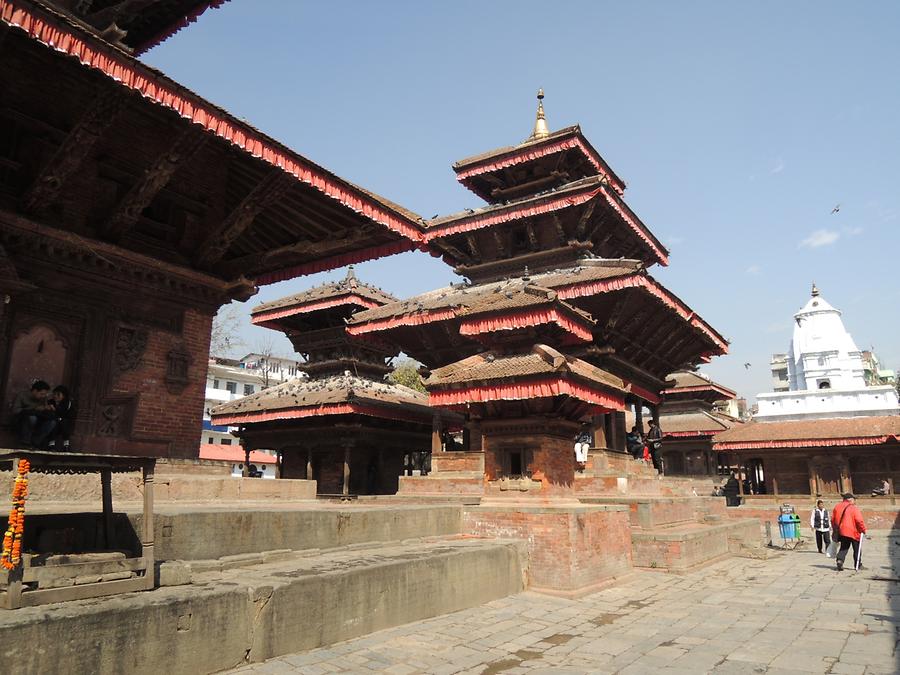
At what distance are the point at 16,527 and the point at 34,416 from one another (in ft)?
12.3

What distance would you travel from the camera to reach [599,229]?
62.7 feet

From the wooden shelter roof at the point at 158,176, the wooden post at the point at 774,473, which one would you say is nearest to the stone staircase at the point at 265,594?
the wooden shelter roof at the point at 158,176

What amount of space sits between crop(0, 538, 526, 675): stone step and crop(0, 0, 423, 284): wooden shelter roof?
4.52 metres

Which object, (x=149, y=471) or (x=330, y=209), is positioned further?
(x=330, y=209)

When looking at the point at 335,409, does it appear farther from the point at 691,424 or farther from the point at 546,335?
the point at 691,424

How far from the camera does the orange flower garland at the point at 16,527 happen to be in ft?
12.8

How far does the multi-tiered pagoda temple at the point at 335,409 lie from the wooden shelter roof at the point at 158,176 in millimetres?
11341

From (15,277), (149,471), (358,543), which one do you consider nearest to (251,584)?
(149,471)

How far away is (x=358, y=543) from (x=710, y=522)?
11997 millimetres

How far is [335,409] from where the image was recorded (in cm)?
2016

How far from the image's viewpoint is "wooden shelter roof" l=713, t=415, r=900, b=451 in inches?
1050

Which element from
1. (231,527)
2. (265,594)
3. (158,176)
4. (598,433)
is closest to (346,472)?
(598,433)

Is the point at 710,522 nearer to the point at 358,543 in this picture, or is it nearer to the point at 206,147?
the point at 358,543

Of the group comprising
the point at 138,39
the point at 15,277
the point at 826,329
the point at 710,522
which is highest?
the point at 826,329
